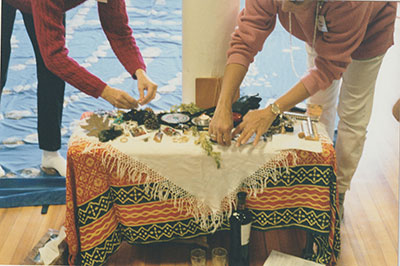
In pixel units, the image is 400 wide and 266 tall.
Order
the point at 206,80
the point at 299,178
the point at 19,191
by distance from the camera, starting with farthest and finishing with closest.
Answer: the point at 19,191 < the point at 206,80 < the point at 299,178

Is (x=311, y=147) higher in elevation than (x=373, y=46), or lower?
lower

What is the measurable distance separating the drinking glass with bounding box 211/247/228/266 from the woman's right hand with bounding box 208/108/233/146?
16.3 inches

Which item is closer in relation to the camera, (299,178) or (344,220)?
(299,178)

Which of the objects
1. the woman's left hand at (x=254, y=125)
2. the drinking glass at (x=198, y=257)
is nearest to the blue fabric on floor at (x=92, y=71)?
the drinking glass at (x=198, y=257)

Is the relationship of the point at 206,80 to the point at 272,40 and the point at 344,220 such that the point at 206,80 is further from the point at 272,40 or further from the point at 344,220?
the point at 272,40

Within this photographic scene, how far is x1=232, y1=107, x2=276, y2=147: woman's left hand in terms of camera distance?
5.40 ft

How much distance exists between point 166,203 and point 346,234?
2.65 ft

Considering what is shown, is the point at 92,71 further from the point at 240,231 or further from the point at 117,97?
the point at 240,231

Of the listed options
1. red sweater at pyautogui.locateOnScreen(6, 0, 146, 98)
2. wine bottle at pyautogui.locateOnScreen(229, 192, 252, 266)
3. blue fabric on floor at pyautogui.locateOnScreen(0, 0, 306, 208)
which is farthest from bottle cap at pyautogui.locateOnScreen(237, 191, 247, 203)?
blue fabric on floor at pyautogui.locateOnScreen(0, 0, 306, 208)

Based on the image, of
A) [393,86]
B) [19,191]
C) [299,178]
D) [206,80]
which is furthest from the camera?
[393,86]

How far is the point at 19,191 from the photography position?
2207mm

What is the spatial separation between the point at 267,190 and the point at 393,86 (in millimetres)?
1447

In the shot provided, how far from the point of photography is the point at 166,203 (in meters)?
1.74

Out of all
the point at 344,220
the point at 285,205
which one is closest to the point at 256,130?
the point at 285,205
